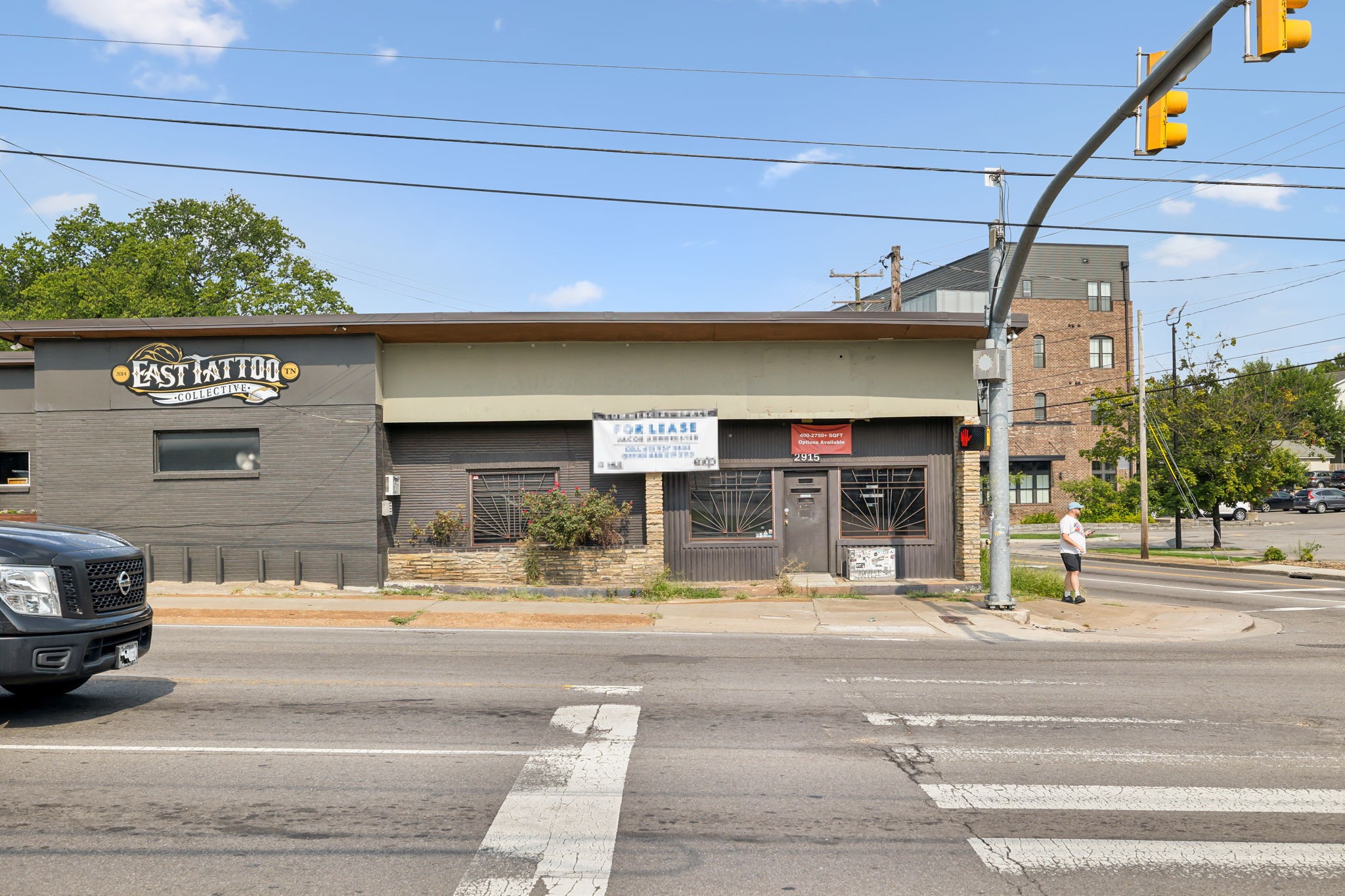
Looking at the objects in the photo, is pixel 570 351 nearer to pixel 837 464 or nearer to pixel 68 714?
pixel 837 464

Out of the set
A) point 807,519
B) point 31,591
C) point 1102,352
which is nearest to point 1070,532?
point 807,519

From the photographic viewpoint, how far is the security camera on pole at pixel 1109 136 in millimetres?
7645

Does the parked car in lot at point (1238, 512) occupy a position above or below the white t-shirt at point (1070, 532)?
below

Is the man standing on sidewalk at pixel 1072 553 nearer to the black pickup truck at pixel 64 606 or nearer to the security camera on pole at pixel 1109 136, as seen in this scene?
the security camera on pole at pixel 1109 136

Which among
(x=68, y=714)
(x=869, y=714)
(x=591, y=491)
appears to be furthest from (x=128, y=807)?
(x=591, y=491)

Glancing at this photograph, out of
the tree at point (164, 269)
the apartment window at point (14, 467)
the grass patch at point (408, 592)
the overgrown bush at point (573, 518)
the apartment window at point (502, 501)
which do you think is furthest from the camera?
the tree at point (164, 269)

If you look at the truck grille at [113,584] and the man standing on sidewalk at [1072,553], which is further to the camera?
the man standing on sidewalk at [1072,553]

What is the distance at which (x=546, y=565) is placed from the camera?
17.7 m

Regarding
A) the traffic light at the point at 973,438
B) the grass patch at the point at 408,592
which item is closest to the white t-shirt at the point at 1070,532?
the traffic light at the point at 973,438

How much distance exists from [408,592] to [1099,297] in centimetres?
4774

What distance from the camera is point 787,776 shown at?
6.28 m

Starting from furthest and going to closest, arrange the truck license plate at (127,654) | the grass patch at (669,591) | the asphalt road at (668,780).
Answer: the grass patch at (669,591) < the truck license plate at (127,654) < the asphalt road at (668,780)

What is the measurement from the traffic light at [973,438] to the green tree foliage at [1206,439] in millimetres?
17029

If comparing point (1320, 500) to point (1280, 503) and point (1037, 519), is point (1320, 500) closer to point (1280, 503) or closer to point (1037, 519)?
point (1280, 503)
